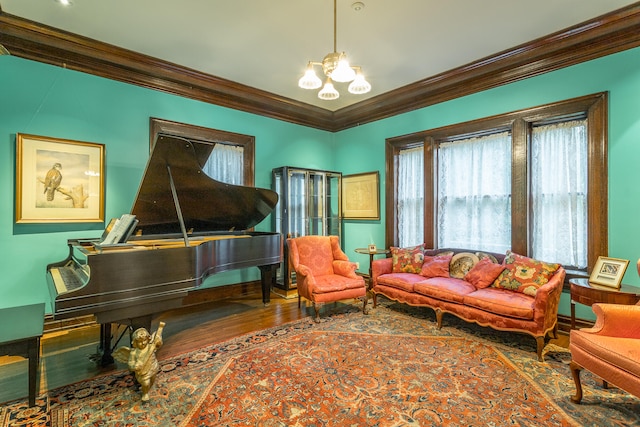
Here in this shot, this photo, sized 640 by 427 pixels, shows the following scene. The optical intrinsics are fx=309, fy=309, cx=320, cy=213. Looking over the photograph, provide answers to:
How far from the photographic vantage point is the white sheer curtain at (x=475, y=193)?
4035mm

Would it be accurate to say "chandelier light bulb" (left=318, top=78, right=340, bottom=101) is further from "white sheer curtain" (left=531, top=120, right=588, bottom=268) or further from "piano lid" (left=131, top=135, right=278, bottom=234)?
"white sheer curtain" (left=531, top=120, right=588, bottom=268)

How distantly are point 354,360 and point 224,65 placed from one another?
3806mm

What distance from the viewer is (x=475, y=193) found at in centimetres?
430

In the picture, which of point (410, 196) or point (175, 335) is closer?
point (175, 335)

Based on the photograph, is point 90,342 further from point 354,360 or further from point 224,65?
point 224,65

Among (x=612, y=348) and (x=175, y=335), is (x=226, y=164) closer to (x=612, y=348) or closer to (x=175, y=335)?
(x=175, y=335)

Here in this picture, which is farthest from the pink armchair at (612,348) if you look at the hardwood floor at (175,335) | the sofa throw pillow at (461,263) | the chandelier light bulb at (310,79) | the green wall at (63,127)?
the green wall at (63,127)

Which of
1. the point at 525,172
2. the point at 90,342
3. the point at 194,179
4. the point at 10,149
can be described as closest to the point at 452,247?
the point at 525,172

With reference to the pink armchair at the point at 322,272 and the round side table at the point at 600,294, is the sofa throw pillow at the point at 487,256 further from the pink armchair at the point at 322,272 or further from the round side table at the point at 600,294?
the pink armchair at the point at 322,272

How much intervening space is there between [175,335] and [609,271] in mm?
4392

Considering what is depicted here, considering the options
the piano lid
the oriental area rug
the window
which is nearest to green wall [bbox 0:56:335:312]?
the piano lid

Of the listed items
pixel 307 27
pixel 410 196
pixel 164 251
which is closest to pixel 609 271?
pixel 410 196

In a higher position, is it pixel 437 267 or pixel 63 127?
pixel 63 127

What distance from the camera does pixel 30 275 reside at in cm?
334
